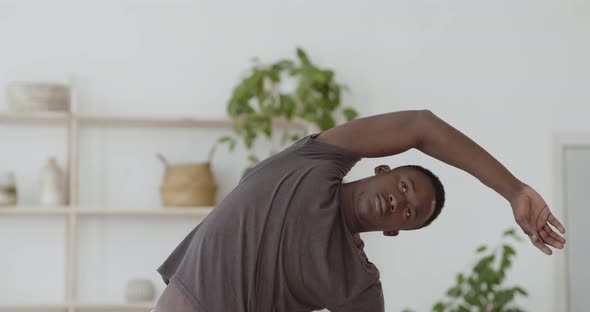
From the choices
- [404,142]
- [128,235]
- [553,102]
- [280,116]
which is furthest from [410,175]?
[553,102]

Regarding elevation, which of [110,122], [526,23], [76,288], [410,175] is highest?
[526,23]

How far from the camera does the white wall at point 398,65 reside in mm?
4379

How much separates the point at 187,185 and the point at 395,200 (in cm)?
245

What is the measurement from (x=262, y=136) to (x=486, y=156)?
275cm

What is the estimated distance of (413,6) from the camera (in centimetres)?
465

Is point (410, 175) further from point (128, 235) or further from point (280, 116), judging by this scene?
point (128, 235)

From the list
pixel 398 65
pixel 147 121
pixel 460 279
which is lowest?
pixel 460 279

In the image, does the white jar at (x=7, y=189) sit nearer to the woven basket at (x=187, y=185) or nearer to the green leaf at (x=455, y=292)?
the woven basket at (x=187, y=185)

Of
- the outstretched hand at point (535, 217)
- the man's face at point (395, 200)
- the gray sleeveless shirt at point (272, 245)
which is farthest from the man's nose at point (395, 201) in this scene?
the outstretched hand at point (535, 217)

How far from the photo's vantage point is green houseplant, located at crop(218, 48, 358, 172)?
4.18 m

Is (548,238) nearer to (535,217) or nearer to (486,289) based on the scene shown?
(535,217)

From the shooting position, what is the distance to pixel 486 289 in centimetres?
426

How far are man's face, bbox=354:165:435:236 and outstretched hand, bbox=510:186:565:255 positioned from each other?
0.18 meters

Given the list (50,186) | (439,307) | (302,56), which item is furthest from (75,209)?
(439,307)
